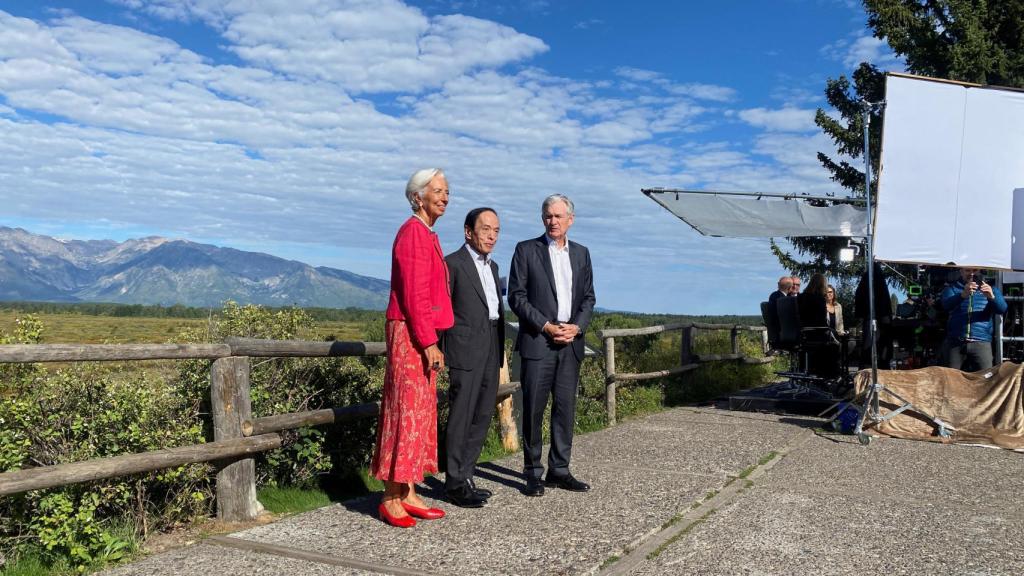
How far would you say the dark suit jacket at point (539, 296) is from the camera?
5500 mm

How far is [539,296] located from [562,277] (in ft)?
0.70

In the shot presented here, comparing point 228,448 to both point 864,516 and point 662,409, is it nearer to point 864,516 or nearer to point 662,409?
point 864,516

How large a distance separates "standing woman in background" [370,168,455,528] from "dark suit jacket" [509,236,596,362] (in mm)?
901

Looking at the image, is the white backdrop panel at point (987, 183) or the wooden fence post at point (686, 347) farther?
the wooden fence post at point (686, 347)

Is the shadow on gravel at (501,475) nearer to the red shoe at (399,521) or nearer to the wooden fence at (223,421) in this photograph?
the wooden fence at (223,421)

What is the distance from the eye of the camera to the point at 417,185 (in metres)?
4.59

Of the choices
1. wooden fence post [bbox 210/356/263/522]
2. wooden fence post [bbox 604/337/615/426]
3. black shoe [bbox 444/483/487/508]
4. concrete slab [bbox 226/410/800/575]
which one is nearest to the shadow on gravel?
concrete slab [bbox 226/410/800/575]

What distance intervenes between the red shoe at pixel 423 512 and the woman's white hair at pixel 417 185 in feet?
5.55

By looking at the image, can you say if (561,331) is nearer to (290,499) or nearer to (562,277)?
(562,277)

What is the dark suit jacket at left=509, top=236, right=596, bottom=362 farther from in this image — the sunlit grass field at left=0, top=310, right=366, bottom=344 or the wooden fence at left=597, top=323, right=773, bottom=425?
the wooden fence at left=597, top=323, right=773, bottom=425

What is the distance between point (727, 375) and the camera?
13.0m

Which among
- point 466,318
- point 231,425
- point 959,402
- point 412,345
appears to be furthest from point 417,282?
point 959,402

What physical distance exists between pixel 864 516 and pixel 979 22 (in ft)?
65.2

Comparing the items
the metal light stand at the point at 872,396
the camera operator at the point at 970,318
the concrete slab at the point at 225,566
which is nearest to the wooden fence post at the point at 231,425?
the concrete slab at the point at 225,566
